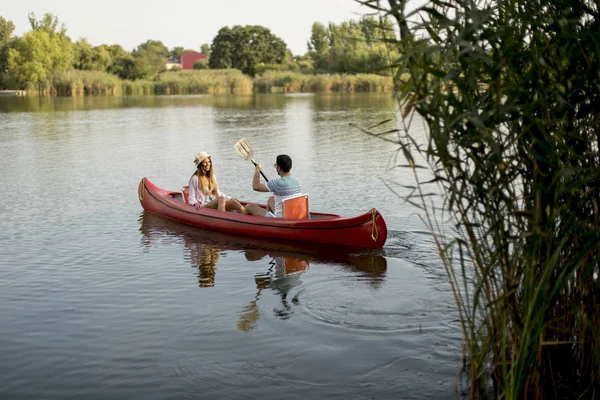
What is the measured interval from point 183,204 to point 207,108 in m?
27.8

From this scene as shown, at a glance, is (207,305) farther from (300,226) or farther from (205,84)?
(205,84)

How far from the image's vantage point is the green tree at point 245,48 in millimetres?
81438

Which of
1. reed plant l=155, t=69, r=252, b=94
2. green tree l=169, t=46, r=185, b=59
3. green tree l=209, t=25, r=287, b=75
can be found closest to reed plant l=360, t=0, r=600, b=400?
reed plant l=155, t=69, r=252, b=94

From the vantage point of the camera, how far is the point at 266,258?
934cm

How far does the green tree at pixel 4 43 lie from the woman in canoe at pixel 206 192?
62.5m

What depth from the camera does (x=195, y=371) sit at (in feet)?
18.9

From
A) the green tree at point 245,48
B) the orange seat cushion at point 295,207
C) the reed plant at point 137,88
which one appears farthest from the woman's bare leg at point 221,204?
the green tree at point 245,48

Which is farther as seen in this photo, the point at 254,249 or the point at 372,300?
the point at 254,249

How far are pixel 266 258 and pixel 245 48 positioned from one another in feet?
243

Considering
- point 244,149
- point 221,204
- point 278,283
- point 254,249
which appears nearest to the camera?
point 278,283

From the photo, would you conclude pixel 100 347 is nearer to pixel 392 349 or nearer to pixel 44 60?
pixel 392 349

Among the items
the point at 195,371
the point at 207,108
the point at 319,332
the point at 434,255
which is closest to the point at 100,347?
the point at 195,371

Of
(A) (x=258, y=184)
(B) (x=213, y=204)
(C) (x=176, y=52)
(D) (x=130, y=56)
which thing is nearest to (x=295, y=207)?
(A) (x=258, y=184)

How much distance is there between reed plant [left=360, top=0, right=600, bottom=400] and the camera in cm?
388
